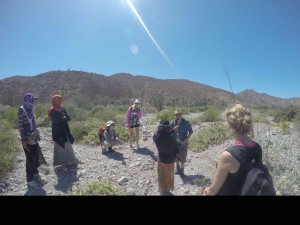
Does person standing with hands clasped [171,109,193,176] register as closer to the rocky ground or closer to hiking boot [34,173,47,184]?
the rocky ground

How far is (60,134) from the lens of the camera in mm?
6512

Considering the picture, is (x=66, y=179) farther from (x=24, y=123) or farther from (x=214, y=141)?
(x=214, y=141)

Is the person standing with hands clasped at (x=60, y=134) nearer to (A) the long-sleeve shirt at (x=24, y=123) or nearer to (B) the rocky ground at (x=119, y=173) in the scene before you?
(B) the rocky ground at (x=119, y=173)

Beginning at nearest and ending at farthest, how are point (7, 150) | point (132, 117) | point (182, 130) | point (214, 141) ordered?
1. point (182, 130)
2. point (7, 150)
3. point (132, 117)
4. point (214, 141)

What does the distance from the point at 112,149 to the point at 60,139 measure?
2.85 meters

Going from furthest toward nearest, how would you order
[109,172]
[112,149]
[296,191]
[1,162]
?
[112,149], [109,172], [1,162], [296,191]

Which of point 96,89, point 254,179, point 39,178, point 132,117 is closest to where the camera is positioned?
point 254,179

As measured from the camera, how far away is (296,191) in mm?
4938

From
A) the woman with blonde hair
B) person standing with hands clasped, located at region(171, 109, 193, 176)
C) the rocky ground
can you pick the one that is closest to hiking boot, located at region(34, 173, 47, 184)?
the rocky ground

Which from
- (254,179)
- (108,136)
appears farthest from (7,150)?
(254,179)

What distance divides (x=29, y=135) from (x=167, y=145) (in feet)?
8.76
